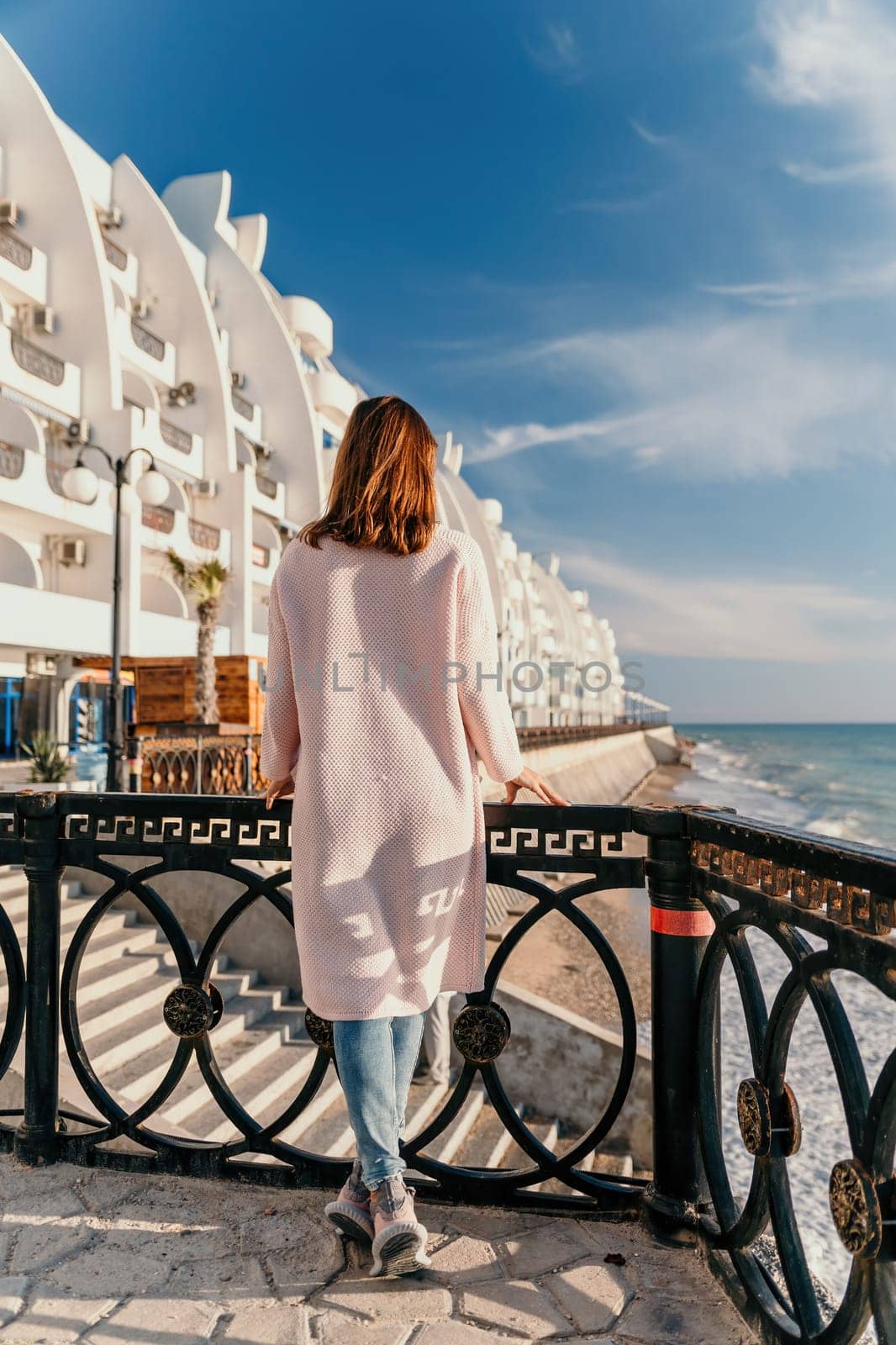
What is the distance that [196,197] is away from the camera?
3081cm

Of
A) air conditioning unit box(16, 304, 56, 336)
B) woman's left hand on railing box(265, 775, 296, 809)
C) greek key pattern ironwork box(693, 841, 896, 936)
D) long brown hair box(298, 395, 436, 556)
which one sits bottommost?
greek key pattern ironwork box(693, 841, 896, 936)

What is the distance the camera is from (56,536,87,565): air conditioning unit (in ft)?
69.0

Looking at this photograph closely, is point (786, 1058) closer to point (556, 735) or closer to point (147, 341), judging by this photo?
point (147, 341)

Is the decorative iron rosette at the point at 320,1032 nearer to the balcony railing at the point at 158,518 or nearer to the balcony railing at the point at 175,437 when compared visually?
the balcony railing at the point at 158,518

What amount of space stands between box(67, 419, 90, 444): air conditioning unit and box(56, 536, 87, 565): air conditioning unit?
8.02ft

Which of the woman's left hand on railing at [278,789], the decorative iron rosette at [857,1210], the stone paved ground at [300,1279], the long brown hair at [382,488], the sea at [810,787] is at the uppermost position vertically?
the long brown hair at [382,488]

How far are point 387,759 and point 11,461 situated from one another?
62.4 ft

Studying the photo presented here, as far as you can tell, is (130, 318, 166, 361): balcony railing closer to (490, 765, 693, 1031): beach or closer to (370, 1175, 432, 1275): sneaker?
(490, 765, 693, 1031): beach

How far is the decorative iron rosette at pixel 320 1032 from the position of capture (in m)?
2.35

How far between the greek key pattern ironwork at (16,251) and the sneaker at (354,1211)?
74.3ft

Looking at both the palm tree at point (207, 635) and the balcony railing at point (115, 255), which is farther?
the balcony railing at point (115, 255)

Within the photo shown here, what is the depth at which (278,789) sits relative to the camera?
2283 millimetres

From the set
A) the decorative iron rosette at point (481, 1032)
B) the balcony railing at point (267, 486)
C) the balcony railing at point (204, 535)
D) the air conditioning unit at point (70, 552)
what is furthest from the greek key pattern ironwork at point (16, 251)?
the decorative iron rosette at point (481, 1032)

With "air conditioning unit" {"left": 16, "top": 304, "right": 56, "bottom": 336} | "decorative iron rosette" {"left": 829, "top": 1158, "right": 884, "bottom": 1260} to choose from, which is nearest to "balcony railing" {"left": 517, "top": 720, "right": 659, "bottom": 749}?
"air conditioning unit" {"left": 16, "top": 304, "right": 56, "bottom": 336}
